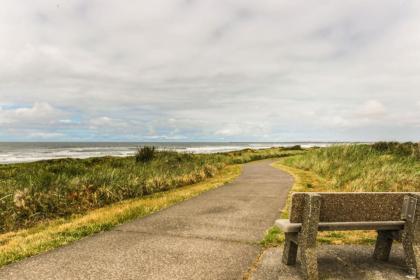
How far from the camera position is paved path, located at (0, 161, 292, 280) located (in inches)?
185

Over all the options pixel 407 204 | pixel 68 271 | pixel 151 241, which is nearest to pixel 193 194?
pixel 151 241

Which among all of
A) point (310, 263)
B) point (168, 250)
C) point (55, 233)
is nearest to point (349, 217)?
point (310, 263)

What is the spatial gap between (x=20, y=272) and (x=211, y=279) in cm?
260

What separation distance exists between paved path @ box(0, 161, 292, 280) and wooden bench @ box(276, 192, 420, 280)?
1.01 meters

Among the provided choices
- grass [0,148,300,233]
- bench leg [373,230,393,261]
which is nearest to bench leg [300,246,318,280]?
bench leg [373,230,393,261]

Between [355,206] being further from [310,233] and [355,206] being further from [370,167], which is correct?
[370,167]

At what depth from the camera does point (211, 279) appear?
14.8 ft

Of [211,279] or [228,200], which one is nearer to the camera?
[211,279]

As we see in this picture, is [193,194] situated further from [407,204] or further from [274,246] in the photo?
[407,204]

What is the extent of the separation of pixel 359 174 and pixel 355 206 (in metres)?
9.66

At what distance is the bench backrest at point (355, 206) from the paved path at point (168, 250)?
135 centimetres

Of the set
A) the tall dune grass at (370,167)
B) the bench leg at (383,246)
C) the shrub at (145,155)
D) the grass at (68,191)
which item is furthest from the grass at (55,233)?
the shrub at (145,155)

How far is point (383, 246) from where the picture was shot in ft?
16.8

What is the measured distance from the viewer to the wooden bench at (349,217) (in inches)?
166
